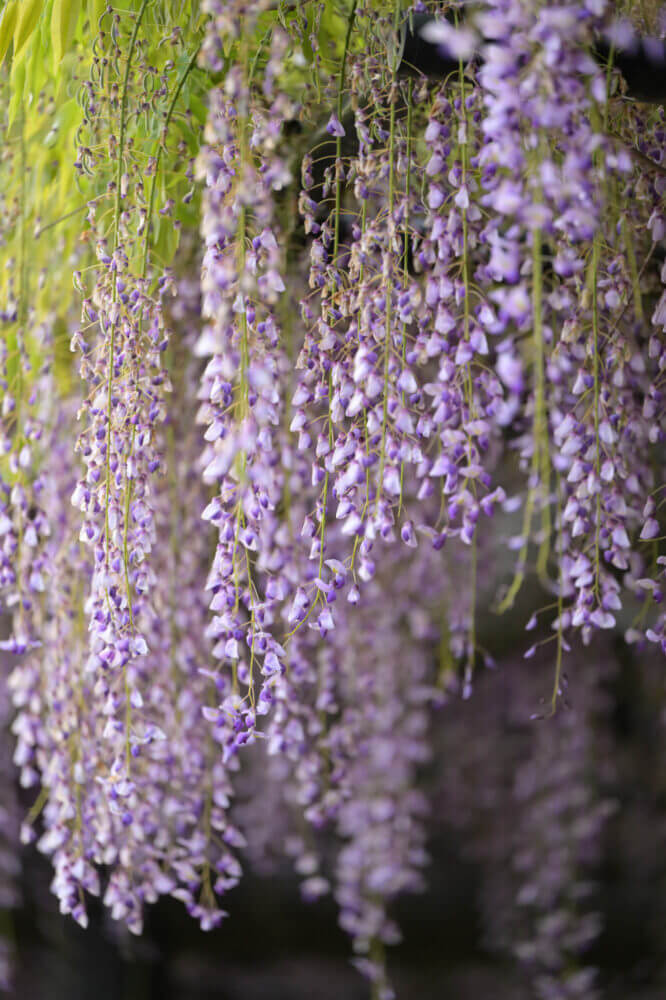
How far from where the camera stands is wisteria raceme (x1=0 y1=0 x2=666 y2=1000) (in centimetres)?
95

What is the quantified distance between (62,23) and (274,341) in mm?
471

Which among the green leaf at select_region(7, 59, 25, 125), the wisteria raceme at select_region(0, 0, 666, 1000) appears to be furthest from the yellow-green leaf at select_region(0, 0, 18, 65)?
the green leaf at select_region(7, 59, 25, 125)

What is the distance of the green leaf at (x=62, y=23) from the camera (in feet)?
3.76

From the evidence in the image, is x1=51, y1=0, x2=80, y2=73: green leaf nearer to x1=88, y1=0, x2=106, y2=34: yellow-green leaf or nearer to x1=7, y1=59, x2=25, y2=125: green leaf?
x1=88, y1=0, x2=106, y2=34: yellow-green leaf

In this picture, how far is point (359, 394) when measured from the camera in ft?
3.47

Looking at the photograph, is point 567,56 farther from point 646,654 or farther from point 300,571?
point 646,654

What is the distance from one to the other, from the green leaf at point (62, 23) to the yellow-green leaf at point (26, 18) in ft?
0.07

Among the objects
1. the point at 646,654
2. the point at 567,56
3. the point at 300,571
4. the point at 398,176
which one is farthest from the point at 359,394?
the point at 646,654

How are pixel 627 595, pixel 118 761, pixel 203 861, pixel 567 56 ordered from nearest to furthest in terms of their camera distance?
pixel 567 56
pixel 118 761
pixel 203 861
pixel 627 595

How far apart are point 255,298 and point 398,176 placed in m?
0.23

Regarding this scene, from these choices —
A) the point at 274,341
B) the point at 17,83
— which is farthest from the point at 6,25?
the point at 274,341

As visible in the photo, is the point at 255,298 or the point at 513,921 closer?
the point at 255,298

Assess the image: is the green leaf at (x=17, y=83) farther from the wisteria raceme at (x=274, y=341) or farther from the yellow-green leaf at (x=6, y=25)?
the yellow-green leaf at (x=6, y=25)

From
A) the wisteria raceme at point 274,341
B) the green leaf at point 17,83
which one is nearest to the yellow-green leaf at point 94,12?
the wisteria raceme at point 274,341
